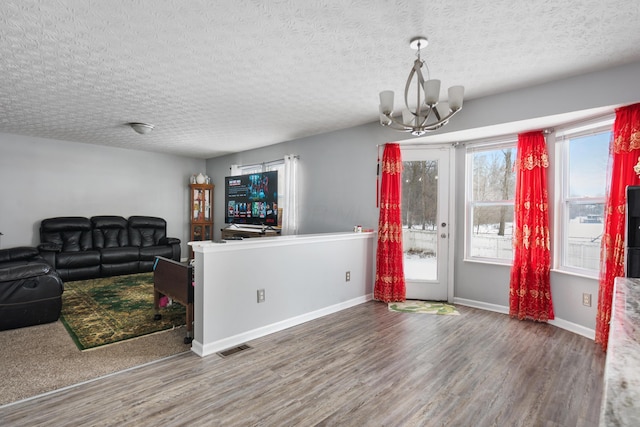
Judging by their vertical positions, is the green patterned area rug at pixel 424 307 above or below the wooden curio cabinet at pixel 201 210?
below

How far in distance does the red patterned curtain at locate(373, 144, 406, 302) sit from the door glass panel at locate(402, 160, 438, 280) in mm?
214

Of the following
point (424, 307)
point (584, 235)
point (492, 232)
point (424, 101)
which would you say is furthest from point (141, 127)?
point (584, 235)

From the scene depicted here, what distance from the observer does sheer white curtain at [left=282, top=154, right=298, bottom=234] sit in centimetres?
558

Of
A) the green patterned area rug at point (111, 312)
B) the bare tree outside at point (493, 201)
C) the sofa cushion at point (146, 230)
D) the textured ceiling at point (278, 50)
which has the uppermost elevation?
the textured ceiling at point (278, 50)

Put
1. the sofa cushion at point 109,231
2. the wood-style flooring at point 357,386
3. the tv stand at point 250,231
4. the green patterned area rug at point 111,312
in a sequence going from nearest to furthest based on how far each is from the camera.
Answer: the wood-style flooring at point 357,386
the green patterned area rug at point 111,312
the tv stand at point 250,231
the sofa cushion at point 109,231

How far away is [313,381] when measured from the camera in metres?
2.33

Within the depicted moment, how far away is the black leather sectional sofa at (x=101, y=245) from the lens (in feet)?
17.6

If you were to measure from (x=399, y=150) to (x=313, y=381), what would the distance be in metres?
3.00

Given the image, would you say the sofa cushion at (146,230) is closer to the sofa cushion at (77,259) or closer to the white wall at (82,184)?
the white wall at (82,184)

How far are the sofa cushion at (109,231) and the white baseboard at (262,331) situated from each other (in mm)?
4376

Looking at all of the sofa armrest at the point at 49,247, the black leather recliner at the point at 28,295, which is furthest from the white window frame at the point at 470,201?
the sofa armrest at the point at 49,247

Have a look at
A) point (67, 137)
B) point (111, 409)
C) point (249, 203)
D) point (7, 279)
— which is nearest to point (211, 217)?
point (249, 203)

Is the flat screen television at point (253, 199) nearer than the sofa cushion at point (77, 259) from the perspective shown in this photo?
No

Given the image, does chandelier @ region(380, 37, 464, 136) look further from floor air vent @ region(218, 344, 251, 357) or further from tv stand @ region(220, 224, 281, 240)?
tv stand @ region(220, 224, 281, 240)
